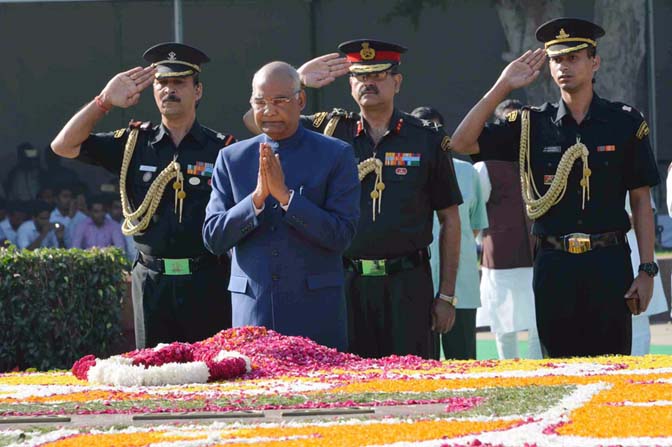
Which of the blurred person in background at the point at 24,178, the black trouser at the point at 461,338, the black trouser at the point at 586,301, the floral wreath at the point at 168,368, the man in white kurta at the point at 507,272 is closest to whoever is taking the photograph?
the floral wreath at the point at 168,368

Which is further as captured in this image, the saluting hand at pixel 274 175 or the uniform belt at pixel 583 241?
the uniform belt at pixel 583 241

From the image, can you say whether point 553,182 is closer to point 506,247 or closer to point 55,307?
point 506,247

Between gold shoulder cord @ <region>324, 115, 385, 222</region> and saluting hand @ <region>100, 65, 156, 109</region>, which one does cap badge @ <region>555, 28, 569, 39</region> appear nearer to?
gold shoulder cord @ <region>324, 115, 385, 222</region>

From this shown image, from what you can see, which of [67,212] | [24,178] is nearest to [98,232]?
[67,212]

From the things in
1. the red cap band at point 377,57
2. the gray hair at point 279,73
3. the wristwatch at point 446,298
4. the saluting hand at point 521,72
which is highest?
the red cap band at point 377,57

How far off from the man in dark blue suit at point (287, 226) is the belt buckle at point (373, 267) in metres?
0.90

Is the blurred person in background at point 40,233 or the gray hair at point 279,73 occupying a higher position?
the gray hair at point 279,73

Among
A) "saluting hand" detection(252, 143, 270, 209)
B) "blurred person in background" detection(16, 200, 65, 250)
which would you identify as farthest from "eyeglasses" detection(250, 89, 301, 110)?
"blurred person in background" detection(16, 200, 65, 250)

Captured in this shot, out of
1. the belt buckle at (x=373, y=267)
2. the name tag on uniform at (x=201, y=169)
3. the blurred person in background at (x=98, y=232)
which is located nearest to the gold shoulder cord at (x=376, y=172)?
the belt buckle at (x=373, y=267)

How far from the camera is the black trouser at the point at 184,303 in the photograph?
6742 millimetres

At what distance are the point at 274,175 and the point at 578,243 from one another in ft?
5.81

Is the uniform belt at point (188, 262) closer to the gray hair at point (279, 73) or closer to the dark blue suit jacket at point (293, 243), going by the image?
the dark blue suit jacket at point (293, 243)

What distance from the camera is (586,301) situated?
651 centimetres

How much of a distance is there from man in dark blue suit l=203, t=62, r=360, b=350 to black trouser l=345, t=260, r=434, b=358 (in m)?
0.90
